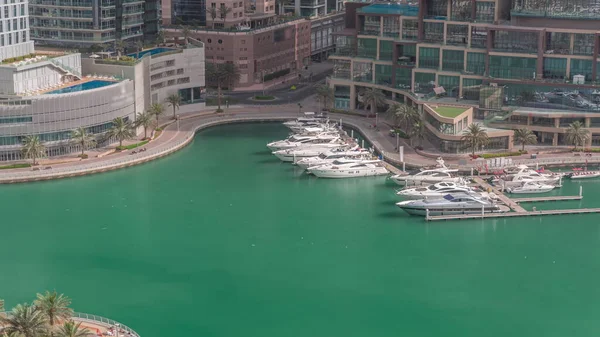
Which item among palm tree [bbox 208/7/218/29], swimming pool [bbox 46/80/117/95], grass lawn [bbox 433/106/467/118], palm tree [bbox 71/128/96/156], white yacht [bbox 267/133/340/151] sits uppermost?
palm tree [bbox 208/7/218/29]

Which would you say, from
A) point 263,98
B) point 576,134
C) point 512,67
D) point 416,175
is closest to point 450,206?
point 416,175

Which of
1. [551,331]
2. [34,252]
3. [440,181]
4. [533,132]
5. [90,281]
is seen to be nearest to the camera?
[551,331]

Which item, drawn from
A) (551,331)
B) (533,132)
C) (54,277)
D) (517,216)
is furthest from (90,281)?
(533,132)

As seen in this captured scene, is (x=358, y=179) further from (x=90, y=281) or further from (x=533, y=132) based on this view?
(x=90, y=281)

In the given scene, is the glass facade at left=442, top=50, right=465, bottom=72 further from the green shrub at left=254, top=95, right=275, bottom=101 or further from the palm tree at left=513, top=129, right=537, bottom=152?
the green shrub at left=254, top=95, right=275, bottom=101

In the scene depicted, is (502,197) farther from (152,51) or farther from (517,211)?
(152,51)

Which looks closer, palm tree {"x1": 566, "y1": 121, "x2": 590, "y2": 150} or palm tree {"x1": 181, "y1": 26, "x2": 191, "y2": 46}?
palm tree {"x1": 566, "y1": 121, "x2": 590, "y2": 150}

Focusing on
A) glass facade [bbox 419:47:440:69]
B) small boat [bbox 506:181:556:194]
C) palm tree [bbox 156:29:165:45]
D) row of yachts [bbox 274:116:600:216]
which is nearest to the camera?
row of yachts [bbox 274:116:600:216]

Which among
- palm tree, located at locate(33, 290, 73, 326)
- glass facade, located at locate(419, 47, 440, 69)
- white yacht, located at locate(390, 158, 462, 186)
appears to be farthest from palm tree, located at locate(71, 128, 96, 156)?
palm tree, located at locate(33, 290, 73, 326)
